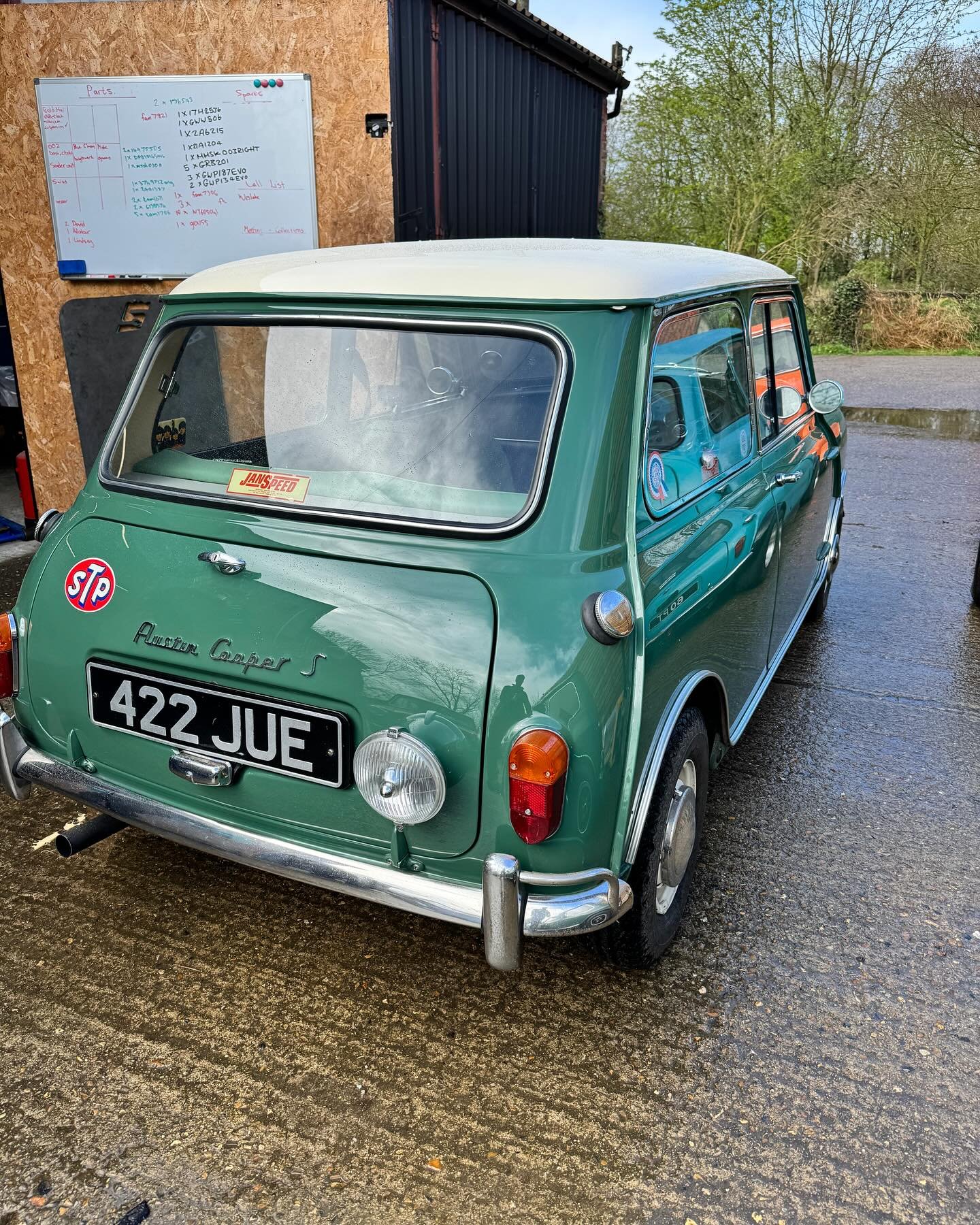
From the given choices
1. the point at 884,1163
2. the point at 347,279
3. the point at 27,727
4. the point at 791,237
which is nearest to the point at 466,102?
the point at 347,279

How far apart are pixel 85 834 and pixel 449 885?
117 centimetres

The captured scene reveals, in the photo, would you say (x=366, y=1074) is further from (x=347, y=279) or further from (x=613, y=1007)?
(x=347, y=279)

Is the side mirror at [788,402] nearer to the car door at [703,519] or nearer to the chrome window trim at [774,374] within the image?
the chrome window trim at [774,374]

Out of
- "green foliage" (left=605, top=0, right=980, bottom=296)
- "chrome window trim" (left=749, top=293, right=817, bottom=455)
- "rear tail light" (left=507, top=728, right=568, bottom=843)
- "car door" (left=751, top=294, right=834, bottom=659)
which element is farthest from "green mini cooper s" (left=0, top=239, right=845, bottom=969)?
"green foliage" (left=605, top=0, right=980, bottom=296)

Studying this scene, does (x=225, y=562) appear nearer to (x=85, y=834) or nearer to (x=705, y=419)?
(x=85, y=834)

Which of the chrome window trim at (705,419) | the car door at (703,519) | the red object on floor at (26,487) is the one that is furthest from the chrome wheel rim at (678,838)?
the red object on floor at (26,487)

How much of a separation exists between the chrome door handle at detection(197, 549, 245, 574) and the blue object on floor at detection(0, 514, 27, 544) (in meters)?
4.95

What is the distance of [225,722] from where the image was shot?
2.42m

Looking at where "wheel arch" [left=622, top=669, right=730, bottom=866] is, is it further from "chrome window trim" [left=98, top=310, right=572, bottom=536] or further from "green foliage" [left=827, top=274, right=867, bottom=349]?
"green foliage" [left=827, top=274, right=867, bottom=349]

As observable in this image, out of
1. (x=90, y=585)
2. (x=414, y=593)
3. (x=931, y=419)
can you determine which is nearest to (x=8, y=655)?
(x=90, y=585)

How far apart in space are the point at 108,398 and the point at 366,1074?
4.02m

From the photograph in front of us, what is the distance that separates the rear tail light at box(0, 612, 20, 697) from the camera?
9.01 ft

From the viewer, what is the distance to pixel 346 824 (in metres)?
2.35

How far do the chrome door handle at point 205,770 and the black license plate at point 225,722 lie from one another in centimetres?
A: 2
